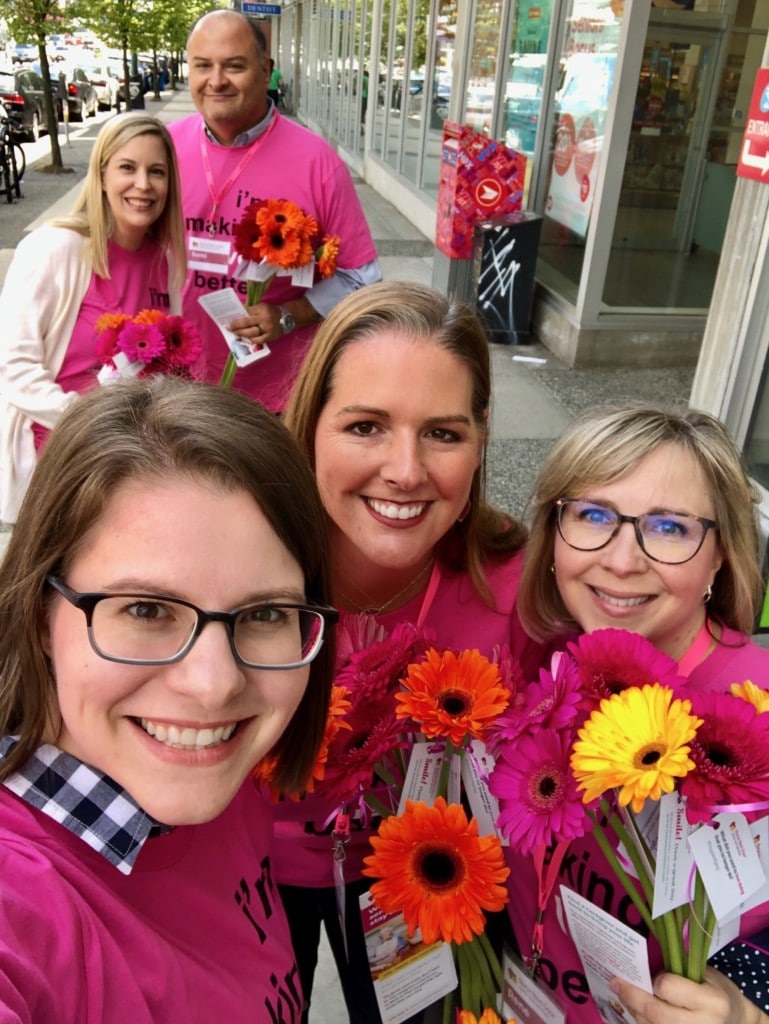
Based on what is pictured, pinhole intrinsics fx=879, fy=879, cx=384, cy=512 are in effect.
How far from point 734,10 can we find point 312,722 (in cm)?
837

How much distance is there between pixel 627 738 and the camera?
1.09 meters

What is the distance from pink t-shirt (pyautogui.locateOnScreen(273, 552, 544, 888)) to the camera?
1.73 metres

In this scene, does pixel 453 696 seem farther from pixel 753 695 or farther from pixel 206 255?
pixel 206 255

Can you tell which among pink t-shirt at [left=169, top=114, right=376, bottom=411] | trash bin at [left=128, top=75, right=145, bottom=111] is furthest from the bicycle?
trash bin at [left=128, top=75, right=145, bottom=111]

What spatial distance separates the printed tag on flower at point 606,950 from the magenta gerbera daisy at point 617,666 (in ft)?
1.00

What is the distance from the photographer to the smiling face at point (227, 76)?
11.8 feet

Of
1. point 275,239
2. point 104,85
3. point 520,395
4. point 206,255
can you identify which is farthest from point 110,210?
point 104,85

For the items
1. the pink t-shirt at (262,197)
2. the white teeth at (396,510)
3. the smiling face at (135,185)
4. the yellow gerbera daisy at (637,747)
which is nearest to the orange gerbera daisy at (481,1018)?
the yellow gerbera daisy at (637,747)

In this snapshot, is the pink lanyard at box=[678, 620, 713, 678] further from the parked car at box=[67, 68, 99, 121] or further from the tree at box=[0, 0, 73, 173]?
the parked car at box=[67, 68, 99, 121]

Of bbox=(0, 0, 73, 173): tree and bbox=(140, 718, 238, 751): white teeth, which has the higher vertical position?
bbox=(0, 0, 73, 173): tree

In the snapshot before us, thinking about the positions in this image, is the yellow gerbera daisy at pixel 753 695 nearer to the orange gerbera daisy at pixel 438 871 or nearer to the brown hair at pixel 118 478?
the orange gerbera daisy at pixel 438 871

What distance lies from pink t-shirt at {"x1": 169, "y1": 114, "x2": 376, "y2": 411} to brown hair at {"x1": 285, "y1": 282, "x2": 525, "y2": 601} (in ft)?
5.33

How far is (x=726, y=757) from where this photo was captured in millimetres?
1131

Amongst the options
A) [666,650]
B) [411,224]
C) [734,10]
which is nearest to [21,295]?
[666,650]
